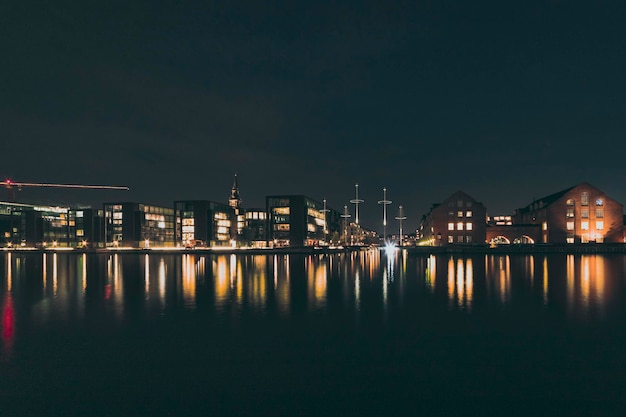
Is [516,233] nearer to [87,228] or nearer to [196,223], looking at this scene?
[196,223]

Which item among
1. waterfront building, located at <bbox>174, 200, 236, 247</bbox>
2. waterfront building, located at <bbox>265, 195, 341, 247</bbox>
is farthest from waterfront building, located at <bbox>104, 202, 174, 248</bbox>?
waterfront building, located at <bbox>265, 195, 341, 247</bbox>

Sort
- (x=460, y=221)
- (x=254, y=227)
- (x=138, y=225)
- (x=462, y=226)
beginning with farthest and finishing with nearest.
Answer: (x=254, y=227)
(x=138, y=225)
(x=460, y=221)
(x=462, y=226)

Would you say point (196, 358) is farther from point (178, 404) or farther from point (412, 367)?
point (412, 367)

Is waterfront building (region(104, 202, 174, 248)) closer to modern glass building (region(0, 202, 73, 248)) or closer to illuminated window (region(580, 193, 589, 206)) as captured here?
modern glass building (region(0, 202, 73, 248))

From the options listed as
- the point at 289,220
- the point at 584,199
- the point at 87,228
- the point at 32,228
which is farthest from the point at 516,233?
the point at 32,228

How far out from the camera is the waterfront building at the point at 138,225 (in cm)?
15362

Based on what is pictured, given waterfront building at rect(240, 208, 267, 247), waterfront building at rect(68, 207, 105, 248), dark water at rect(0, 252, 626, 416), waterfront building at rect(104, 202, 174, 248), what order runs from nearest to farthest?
dark water at rect(0, 252, 626, 416)
waterfront building at rect(104, 202, 174, 248)
waterfront building at rect(240, 208, 267, 247)
waterfront building at rect(68, 207, 105, 248)

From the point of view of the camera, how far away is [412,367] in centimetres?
1411

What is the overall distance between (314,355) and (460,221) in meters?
111

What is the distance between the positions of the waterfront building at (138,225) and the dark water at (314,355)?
131721 millimetres

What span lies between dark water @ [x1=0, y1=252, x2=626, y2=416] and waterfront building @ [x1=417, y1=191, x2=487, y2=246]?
90617mm

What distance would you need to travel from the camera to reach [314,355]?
15.5m

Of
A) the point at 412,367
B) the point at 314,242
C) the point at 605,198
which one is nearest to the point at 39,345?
the point at 412,367

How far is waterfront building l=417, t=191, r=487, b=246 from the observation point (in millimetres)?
117062
